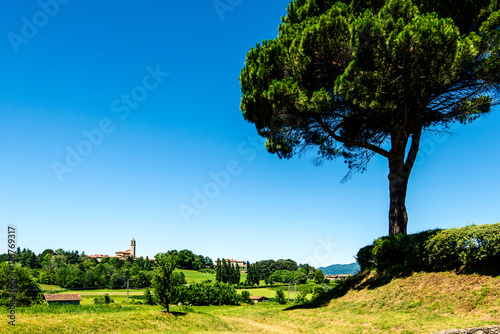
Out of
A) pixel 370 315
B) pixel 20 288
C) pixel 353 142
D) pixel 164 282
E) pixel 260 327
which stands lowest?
pixel 20 288

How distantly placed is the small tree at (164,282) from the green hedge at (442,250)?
A: 12.9m

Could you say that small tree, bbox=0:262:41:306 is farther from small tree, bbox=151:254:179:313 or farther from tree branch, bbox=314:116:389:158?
tree branch, bbox=314:116:389:158

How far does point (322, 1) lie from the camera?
14.9 m

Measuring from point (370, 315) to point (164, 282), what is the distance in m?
14.2

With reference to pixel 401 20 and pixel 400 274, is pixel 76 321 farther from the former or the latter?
pixel 401 20

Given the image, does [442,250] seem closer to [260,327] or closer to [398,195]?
[398,195]

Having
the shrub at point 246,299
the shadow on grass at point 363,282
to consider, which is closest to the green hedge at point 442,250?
the shadow on grass at point 363,282

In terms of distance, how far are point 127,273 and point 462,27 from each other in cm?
9953

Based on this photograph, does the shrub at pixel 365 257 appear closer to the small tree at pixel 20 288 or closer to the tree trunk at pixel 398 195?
the tree trunk at pixel 398 195

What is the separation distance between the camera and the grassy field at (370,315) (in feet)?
27.3

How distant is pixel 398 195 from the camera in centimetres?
1387

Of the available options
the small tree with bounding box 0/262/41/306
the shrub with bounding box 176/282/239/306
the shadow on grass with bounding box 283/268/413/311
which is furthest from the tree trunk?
the shrub with bounding box 176/282/239/306

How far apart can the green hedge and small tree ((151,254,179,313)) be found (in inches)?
508

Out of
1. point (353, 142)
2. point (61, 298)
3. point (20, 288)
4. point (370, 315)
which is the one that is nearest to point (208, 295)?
point (61, 298)
